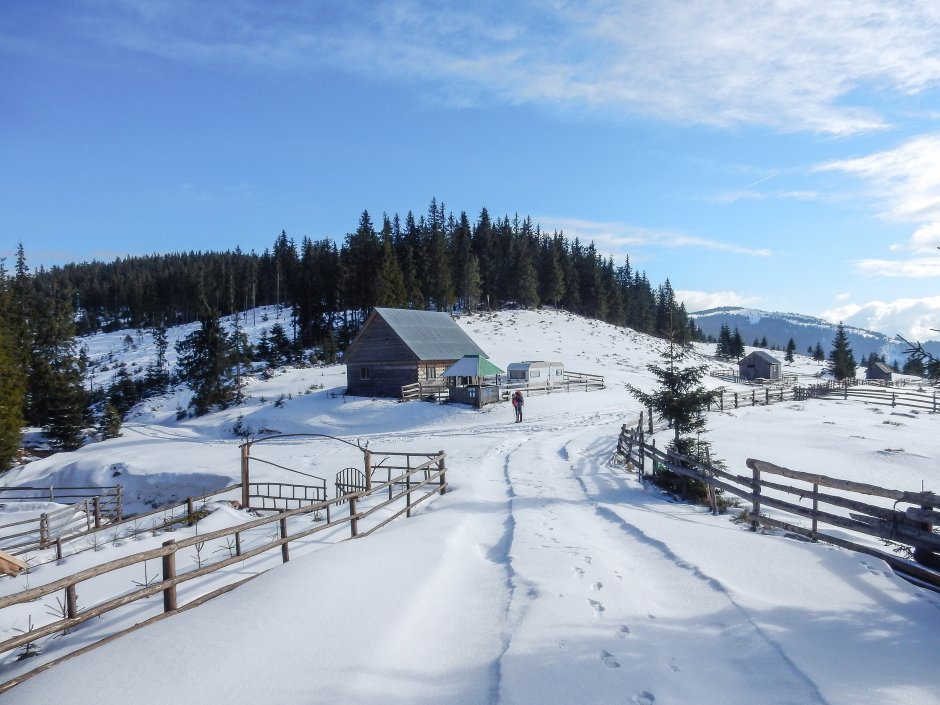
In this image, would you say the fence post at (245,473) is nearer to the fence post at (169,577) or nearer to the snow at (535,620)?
the snow at (535,620)

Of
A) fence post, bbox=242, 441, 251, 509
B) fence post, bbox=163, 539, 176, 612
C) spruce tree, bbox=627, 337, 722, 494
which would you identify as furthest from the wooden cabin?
fence post, bbox=163, 539, 176, 612

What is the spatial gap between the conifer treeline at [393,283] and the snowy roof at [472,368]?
22.2 meters

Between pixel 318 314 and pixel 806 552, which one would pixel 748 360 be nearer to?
pixel 318 314

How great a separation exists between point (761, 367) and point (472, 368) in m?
47.6

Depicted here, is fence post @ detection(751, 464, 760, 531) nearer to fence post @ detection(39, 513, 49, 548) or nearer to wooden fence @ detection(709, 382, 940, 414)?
fence post @ detection(39, 513, 49, 548)

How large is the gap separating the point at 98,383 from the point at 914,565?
73051mm

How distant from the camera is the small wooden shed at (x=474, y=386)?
3550 centimetres

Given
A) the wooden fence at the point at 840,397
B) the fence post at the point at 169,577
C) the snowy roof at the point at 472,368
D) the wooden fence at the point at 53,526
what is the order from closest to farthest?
the fence post at the point at 169,577
the wooden fence at the point at 53,526
the snowy roof at the point at 472,368
the wooden fence at the point at 840,397

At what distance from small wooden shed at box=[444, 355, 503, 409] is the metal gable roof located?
108 inches

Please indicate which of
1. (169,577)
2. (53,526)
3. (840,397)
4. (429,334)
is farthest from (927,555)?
(840,397)

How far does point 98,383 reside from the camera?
206ft

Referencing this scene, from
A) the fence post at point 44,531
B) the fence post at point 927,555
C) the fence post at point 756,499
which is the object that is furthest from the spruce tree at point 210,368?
the fence post at point 927,555

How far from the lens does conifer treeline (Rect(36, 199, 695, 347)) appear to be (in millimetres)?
70750

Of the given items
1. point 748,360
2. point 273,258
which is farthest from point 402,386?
point 273,258
